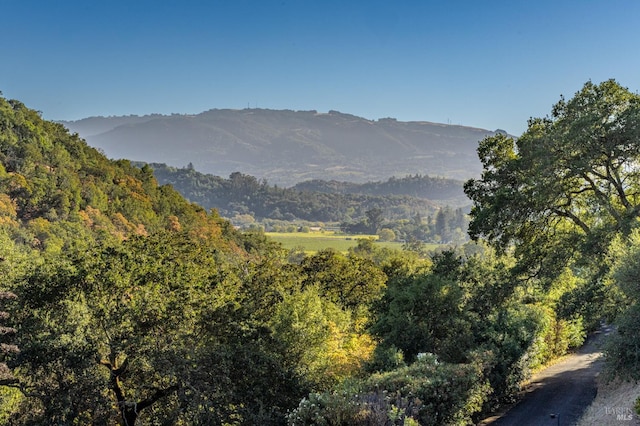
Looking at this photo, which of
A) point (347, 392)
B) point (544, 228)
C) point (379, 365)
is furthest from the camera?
point (544, 228)

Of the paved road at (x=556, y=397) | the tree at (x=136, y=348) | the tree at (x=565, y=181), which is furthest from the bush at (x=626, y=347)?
the tree at (x=136, y=348)

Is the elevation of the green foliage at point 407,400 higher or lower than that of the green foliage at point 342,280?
higher

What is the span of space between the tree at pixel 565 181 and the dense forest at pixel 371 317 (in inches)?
2.3

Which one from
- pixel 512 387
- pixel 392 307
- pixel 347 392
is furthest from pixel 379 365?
pixel 512 387

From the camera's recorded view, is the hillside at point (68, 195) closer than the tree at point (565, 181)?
No

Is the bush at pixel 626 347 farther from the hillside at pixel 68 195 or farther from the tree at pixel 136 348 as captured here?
the hillside at pixel 68 195

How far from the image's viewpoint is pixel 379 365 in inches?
553

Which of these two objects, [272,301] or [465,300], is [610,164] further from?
[272,301]

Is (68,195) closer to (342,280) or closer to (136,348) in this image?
(342,280)

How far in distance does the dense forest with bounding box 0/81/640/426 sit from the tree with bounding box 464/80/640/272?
58 millimetres

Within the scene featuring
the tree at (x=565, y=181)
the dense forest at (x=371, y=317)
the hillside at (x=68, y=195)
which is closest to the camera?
the dense forest at (x=371, y=317)

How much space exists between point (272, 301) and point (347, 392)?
7.48m

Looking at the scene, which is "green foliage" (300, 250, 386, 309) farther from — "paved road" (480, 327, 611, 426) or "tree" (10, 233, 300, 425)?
"tree" (10, 233, 300, 425)

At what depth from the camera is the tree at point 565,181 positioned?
15812 millimetres
